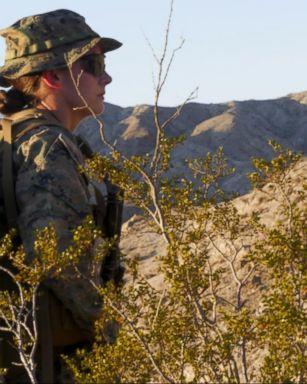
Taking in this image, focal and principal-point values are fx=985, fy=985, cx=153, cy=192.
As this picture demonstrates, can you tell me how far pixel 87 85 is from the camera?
495 centimetres

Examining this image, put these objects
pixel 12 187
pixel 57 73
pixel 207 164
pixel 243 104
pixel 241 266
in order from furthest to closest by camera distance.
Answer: pixel 243 104, pixel 241 266, pixel 207 164, pixel 57 73, pixel 12 187

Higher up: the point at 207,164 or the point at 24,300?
the point at 207,164

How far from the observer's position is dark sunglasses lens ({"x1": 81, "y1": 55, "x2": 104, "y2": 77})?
5.01 metres

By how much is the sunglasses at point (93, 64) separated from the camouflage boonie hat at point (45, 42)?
0.05 meters

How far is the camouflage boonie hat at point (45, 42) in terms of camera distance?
4.96 metres

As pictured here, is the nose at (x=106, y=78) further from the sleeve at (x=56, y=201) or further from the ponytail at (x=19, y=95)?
the sleeve at (x=56, y=201)

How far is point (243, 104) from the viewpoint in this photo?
80062 mm

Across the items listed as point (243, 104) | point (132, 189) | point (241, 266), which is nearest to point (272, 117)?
point (243, 104)

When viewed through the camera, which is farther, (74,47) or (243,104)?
(243,104)

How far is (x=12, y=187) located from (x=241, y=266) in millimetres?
7206

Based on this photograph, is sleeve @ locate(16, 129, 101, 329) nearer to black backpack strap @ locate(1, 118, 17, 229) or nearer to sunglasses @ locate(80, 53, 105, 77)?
black backpack strap @ locate(1, 118, 17, 229)

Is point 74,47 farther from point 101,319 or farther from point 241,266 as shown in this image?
point 241,266

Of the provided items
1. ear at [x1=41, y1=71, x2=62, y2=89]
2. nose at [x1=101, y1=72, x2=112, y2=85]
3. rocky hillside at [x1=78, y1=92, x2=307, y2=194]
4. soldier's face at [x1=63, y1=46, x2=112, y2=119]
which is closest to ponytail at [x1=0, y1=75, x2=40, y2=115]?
ear at [x1=41, y1=71, x2=62, y2=89]

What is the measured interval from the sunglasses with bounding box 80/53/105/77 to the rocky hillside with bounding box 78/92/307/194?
52.1 m
